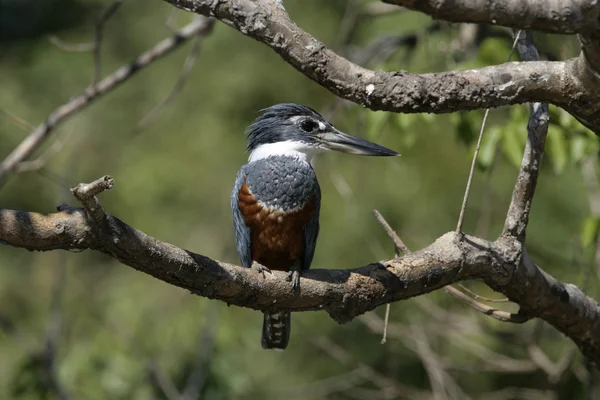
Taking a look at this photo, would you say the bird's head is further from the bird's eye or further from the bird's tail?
the bird's tail

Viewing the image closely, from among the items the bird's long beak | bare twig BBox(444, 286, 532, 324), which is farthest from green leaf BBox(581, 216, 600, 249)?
the bird's long beak

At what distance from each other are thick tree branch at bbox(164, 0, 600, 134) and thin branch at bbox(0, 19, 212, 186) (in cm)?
190

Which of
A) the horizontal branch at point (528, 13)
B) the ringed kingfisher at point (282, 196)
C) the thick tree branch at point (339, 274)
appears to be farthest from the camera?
the ringed kingfisher at point (282, 196)

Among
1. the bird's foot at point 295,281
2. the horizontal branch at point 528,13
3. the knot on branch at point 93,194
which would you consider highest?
the horizontal branch at point 528,13

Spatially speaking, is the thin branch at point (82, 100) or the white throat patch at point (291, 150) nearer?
the white throat patch at point (291, 150)

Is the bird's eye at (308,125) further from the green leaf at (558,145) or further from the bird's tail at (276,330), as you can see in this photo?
the green leaf at (558,145)

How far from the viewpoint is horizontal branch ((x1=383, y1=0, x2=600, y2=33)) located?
1.60 metres

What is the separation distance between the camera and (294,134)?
3562mm

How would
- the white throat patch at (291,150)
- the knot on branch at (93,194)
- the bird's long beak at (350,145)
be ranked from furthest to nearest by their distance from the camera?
1. the white throat patch at (291,150)
2. the bird's long beak at (350,145)
3. the knot on branch at (93,194)

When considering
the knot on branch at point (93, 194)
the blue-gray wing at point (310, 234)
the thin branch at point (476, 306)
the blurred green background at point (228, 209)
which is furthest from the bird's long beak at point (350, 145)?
the knot on branch at point (93, 194)

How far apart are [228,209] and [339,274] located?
3.50 m

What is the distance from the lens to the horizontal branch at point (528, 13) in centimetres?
160

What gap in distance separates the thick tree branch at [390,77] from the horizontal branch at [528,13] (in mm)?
363

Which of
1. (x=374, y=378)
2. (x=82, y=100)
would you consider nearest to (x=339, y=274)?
(x=374, y=378)
